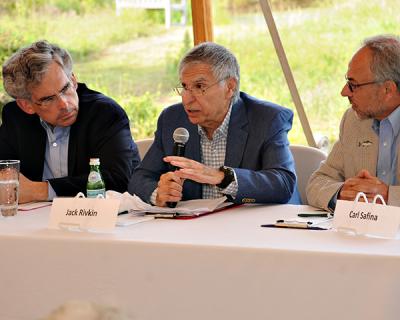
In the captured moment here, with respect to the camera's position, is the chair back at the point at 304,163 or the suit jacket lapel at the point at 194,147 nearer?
the suit jacket lapel at the point at 194,147

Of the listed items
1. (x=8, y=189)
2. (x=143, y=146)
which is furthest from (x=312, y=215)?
(x=143, y=146)

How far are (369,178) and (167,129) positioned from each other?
0.93 m

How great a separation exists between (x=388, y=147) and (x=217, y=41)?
86.2 inches

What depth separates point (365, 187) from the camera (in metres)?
2.71

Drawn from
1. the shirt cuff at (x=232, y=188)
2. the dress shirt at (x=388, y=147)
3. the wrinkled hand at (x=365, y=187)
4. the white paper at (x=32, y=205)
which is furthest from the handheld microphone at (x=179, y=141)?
the dress shirt at (x=388, y=147)

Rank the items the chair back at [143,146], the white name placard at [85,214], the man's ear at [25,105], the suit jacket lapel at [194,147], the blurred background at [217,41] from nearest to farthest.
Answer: the white name placard at [85,214]
the suit jacket lapel at [194,147]
the man's ear at [25,105]
the chair back at [143,146]
the blurred background at [217,41]

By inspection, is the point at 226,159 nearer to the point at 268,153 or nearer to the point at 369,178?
the point at 268,153

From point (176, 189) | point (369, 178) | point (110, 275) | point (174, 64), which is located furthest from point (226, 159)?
point (174, 64)

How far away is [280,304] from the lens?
6.78 ft

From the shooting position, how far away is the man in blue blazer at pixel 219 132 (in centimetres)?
306

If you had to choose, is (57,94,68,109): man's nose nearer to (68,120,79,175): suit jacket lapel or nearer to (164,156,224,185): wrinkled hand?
(68,120,79,175): suit jacket lapel

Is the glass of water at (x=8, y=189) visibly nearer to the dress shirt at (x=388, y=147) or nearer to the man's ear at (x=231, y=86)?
the man's ear at (x=231, y=86)

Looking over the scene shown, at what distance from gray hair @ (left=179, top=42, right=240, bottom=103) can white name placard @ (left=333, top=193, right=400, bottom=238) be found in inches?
41.4

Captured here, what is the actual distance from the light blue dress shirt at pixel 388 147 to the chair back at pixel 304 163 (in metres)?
0.47
